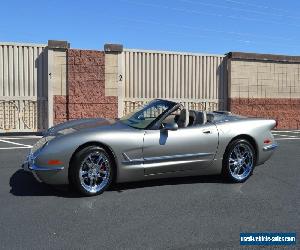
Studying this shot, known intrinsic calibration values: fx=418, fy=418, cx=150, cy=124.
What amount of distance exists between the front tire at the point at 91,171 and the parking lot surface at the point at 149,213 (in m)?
0.15

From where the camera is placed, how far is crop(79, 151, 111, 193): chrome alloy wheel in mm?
5832

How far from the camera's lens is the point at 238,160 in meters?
6.95

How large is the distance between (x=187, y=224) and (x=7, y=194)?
2.66 m

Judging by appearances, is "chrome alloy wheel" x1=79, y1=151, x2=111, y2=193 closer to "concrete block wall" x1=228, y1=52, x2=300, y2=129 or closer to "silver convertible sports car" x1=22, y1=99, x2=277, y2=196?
"silver convertible sports car" x1=22, y1=99, x2=277, y2=196

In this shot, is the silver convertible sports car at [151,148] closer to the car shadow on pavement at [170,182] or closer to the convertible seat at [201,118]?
the convertible seat at [201,118]

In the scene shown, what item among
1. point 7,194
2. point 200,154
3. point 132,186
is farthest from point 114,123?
point 7,194

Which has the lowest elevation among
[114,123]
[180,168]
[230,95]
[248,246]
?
[248,246]

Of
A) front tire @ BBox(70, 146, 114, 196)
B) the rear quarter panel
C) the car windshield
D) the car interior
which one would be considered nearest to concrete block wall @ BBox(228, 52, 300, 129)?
the rear quarter panel

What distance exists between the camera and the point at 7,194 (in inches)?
231

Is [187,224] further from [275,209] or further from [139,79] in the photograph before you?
[139,79]

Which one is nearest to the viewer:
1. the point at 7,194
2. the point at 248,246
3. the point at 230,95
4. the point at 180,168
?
the point at 248,246

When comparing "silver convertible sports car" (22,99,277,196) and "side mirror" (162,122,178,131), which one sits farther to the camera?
"side mirror" (162,122,178,131)

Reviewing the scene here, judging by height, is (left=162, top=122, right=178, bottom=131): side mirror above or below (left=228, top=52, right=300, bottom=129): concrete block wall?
below

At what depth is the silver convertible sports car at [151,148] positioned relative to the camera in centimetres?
577
